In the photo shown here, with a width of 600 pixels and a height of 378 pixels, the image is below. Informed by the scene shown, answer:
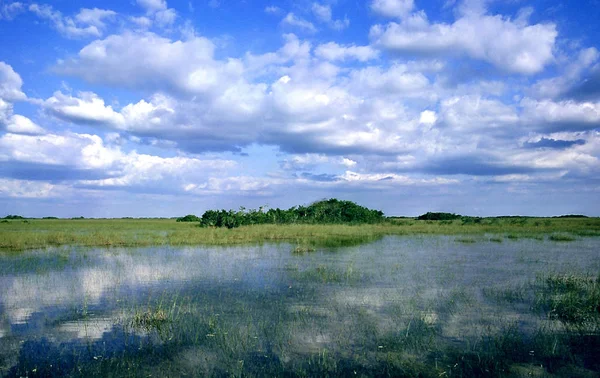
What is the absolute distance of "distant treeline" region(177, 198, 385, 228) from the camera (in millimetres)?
44375

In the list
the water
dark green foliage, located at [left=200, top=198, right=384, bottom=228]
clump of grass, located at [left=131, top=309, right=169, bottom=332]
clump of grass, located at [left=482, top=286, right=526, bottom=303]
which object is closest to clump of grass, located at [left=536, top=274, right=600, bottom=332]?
clump of grass, located at [left=482, top=286, right=526, bottom=303]

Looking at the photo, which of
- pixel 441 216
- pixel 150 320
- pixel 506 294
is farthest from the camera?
pixel 441 216

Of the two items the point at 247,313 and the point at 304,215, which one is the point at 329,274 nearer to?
the point at 247,313

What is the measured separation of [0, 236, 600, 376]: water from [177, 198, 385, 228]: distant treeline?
25.0m

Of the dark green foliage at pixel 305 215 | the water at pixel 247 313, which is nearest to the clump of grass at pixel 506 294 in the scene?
the water at pixel 247 313

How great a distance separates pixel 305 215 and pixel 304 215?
0.31m

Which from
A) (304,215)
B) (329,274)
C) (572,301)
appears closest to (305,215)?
(304,215)

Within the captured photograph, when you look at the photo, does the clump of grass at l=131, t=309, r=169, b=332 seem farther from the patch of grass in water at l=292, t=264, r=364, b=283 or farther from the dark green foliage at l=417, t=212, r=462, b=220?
the dark green foliage at l=417, t=212, r=462, b=220

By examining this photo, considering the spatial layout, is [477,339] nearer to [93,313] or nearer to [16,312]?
[93,313]

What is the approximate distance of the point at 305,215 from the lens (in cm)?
5138

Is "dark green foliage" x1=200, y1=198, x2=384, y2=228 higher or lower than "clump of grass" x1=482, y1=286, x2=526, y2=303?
higher

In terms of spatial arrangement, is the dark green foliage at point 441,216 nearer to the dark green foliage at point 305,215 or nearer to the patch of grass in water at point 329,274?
the dark green foliage at point 305,215

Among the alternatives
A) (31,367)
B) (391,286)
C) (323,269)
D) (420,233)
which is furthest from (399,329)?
(420,233)

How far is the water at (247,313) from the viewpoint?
23.5 feet
